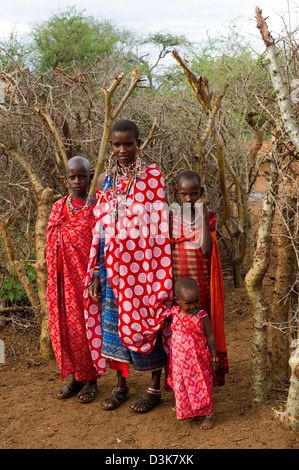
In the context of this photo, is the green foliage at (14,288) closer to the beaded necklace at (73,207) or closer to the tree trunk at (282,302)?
the beaded necklace at (73,207)

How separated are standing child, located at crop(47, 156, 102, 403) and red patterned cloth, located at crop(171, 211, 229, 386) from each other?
2.16ft

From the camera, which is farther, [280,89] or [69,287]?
[69,287]

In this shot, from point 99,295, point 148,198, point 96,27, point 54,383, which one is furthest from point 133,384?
point 96,27

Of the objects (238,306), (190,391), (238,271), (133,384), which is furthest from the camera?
(238,271)

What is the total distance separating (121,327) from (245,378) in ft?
3.90

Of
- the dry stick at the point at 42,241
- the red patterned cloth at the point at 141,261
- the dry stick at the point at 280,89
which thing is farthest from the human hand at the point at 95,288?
the dry stick at the point at 280,89

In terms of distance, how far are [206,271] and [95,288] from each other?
2.35 ft

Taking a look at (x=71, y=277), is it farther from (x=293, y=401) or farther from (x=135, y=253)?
(x=293, y=401)

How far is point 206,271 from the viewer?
10.3 ft

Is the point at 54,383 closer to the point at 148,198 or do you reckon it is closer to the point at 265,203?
the point at 148,198

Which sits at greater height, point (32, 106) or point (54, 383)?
point (32, 106)

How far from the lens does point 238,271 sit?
6016 millimetres

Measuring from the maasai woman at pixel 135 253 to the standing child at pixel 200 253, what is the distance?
0.08 m

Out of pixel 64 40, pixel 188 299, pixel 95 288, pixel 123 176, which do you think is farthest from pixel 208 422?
pixel 64 40
